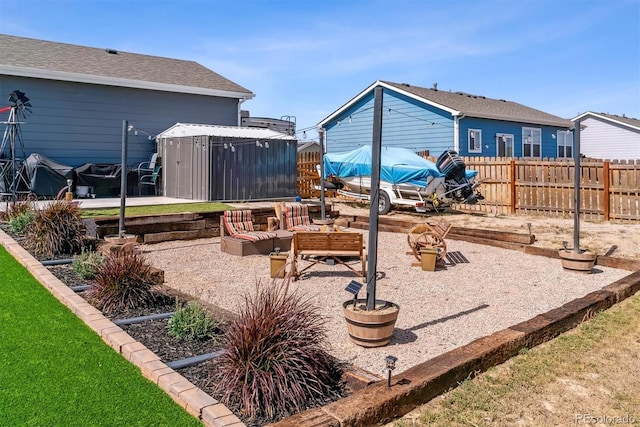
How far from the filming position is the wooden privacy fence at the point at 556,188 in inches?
547

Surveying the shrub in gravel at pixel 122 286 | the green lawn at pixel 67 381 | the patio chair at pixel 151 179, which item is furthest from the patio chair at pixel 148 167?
the green lawn at pixel 67 381

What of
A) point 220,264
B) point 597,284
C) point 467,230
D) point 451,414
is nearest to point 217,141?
point 220,264

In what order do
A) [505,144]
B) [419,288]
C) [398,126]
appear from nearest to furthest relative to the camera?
[419,288] → [398,126] → [505,144]

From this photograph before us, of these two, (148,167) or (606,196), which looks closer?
(606,196)

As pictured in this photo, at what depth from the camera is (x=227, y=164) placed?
543 inches

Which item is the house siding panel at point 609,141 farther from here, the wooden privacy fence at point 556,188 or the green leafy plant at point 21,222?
the green leafy plant at point 21,222

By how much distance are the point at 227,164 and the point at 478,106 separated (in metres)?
14.5

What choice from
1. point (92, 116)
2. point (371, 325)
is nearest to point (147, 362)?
point (371, 325)

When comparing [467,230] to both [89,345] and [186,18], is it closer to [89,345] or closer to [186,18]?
[89,345]

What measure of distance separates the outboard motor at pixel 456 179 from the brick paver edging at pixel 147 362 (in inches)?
457

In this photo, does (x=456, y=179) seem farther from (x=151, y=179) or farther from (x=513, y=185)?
(x=151, y=179)

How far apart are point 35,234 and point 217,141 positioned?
646 cm

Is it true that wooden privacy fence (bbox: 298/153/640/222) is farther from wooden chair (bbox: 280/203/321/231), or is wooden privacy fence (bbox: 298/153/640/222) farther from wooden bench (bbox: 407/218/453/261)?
wooden bench (bbox: 407/218/453/261)

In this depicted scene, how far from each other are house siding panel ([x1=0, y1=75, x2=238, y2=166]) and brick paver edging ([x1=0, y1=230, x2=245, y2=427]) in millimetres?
10513
